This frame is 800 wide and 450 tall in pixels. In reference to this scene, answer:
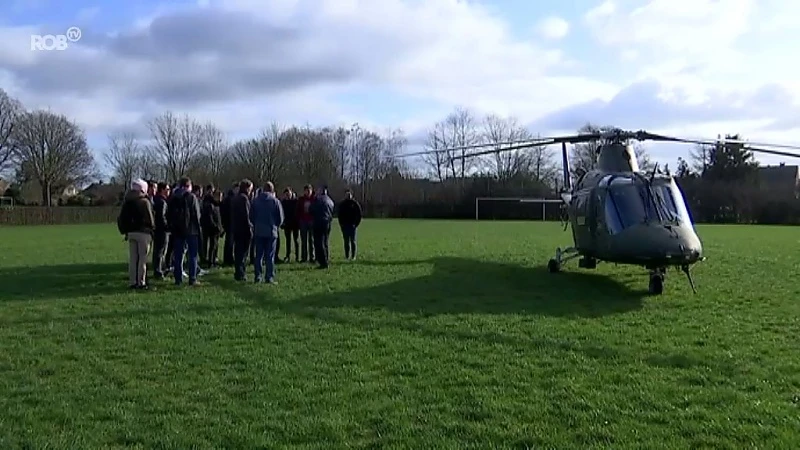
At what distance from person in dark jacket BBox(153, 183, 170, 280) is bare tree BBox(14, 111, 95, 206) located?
2606 inches

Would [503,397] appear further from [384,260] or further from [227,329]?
[384,260]

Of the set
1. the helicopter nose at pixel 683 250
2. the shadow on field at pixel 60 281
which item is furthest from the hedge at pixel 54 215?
the helicopter nose at pixel 683 250

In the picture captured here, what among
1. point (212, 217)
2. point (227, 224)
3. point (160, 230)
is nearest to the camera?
point (160, 230)

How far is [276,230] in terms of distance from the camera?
13891 millimetres

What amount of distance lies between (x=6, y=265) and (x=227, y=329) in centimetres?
1194

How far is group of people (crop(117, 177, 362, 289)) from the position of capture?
12812mm

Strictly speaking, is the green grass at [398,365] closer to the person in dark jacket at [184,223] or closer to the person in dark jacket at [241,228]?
the person in dark jacket at [241,228]

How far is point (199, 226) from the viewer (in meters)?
13.4

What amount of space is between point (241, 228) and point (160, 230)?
150 cm

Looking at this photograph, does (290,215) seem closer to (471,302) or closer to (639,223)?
(471,302)

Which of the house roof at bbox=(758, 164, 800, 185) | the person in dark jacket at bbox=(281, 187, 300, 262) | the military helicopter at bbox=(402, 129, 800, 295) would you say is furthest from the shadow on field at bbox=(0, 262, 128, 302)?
the house roof at bbox=(758, 164, 800, 185)

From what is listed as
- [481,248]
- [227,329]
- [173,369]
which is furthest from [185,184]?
[481,248]

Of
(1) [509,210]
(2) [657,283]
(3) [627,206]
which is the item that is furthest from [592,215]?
(1) [509,210]

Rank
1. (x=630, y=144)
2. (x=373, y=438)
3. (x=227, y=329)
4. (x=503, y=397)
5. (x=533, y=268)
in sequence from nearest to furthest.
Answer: (x=373, y=438)
(x=503, y=397)
(x=227, y=329)
(x=630, y=144)
(x=533, y=268)
